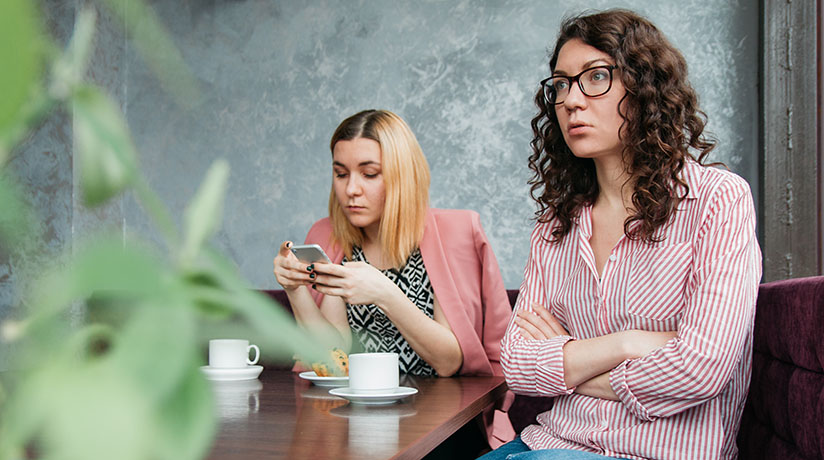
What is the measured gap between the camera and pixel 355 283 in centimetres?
176

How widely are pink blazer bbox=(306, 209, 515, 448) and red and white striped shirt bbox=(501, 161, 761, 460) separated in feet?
1.36

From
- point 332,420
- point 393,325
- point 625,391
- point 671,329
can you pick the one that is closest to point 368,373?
point 332,420

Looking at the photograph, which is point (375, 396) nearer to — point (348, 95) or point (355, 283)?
point (355, 283)

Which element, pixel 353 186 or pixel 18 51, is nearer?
pixel 18 51

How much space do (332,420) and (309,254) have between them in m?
0.64

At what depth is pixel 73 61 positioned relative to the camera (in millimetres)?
133

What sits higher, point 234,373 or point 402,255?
point 402,255

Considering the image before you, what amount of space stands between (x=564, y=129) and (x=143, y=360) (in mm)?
1441

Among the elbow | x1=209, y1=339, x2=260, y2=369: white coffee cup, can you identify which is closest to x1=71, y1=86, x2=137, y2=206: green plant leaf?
x1=209, y1=339, x2=260, y2=369: white coffee cup

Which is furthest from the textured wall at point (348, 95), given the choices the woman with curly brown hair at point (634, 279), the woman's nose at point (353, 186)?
the woman with curly brown hair at point (634, 279)

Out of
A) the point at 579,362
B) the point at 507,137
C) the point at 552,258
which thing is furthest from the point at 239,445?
the point at 507,137

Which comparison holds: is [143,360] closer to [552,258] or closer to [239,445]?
[239,445]

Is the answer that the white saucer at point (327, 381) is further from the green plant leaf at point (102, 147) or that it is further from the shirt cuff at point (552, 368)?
the green plant leaf at point (102, 147)

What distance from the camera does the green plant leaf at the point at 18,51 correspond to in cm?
10
